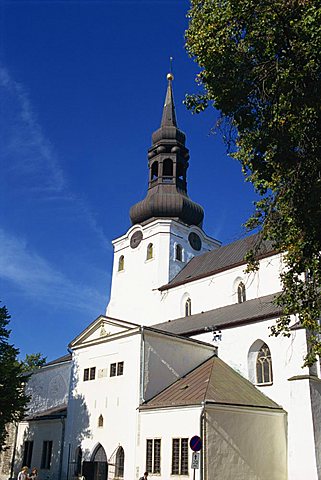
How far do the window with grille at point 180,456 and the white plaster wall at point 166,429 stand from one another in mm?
146

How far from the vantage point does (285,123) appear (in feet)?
41.3

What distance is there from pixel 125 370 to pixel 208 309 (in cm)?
951

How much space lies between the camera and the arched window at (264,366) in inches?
911

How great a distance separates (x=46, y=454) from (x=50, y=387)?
659 cm

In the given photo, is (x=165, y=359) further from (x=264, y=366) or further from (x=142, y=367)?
(x=264, y=366)

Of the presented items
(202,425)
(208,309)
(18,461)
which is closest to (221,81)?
(202,425)

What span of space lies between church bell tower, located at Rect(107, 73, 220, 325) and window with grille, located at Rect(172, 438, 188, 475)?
14.7 m

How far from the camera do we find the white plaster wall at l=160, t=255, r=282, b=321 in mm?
27891

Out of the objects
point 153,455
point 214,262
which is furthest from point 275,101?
point 214,262

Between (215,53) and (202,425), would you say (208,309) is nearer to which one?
(202,425)

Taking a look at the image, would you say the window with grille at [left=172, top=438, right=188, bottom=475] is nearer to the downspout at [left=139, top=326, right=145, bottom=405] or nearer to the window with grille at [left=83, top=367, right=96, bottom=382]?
the downspout at [left=139, top=326, right=145, bottom=405]

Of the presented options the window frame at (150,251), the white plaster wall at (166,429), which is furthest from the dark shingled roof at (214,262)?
the white plaster wall at (166,429)

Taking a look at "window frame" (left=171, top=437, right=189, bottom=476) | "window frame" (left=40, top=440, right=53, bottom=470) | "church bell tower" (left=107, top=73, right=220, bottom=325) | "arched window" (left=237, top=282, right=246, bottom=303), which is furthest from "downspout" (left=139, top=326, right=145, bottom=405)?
"church bell tower" (left=107, top=73, right=220, bottom=325)

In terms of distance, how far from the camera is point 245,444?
19.4 metres
